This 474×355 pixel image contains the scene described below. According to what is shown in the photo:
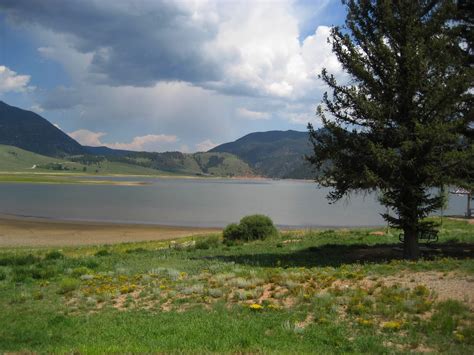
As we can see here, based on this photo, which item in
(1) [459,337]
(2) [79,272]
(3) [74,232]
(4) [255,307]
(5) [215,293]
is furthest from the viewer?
(3) [74,232]

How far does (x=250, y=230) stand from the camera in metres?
34.4

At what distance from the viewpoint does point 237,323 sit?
9703mm

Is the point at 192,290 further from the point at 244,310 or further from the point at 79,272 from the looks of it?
the point at 79,272

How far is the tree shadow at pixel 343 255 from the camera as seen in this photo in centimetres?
1875

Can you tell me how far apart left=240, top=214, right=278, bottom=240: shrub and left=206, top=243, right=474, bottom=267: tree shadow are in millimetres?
10401

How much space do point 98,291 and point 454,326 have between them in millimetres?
9609

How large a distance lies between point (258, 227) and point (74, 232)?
2944 cm

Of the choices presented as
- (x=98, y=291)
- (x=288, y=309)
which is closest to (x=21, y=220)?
(x=98, y=291)

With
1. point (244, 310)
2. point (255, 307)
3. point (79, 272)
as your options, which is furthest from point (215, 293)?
point (79, 272)

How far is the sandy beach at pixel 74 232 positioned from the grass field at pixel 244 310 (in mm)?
31135

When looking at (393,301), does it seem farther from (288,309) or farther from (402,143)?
(402,143)

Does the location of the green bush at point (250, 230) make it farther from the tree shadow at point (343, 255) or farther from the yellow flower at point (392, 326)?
the yellow flower at point (392, 326)

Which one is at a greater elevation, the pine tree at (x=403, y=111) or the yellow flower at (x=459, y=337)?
the pine tree at (x=403, y=111)

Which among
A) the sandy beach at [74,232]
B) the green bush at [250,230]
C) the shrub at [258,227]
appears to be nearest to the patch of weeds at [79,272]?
the green bush at [250,230]
